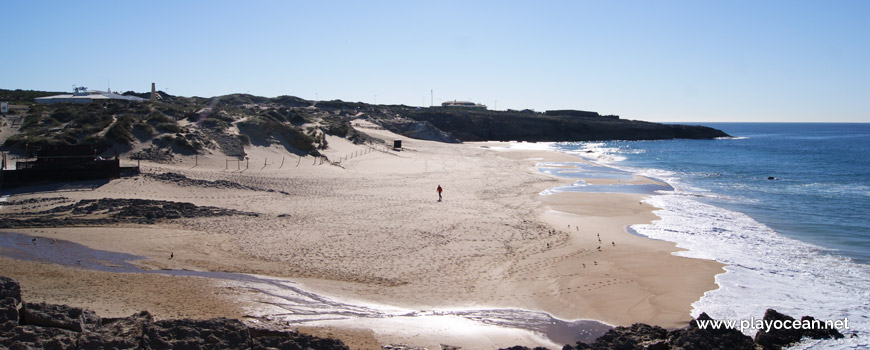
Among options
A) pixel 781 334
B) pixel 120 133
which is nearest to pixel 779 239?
pixel 781 334

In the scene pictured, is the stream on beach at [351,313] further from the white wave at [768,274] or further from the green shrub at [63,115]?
the green shrub at [63,115]

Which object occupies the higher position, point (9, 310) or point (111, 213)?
point (9, 310)

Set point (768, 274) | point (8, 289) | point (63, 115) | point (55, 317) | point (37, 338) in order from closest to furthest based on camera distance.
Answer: point (37, 338)
point (55, 317)
point (8, 289)
point (768, 274)
point (63, 115)

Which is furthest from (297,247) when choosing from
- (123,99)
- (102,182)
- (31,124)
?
(123,99)

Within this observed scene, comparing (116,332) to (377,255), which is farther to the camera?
(377,255)

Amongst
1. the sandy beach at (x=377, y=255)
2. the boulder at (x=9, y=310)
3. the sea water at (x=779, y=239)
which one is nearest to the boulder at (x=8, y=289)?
the boulder at (x=9, y=310)

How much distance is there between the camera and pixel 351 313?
428 inches

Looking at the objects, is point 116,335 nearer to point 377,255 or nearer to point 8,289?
point 8,289

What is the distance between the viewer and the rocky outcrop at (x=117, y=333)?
5863 mm

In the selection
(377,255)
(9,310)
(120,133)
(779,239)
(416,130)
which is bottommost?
(377,255)

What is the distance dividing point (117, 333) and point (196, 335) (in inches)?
34.5

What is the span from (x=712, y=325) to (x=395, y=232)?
11297 mm

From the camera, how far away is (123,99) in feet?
158

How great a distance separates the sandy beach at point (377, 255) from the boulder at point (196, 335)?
306 centimetres
